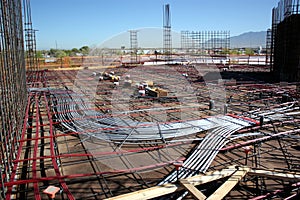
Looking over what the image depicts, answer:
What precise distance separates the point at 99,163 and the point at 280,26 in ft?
56.5

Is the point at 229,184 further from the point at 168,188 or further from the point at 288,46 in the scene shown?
the point at 288,46

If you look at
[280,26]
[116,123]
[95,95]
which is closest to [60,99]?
[95,95]

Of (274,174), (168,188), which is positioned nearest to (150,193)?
(168,188)

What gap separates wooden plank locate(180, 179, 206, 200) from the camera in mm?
3156

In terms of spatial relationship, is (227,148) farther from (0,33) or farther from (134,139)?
(0,33)

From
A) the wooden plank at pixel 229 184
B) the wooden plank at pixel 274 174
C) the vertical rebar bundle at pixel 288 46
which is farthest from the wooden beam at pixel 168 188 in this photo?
the vertical rebar bundle at pixel 288 46

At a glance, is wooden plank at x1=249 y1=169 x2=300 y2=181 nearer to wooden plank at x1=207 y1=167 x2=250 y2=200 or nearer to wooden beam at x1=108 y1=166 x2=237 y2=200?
wooden plank at x1=207 y1=167 x2=250 y2=200

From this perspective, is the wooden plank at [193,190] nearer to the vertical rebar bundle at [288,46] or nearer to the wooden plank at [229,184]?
the wooden plank at [229,184]

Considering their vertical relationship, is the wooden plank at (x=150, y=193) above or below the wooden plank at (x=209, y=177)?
below

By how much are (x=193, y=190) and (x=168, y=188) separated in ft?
1.17

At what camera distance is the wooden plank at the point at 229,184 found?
3248 millimetres

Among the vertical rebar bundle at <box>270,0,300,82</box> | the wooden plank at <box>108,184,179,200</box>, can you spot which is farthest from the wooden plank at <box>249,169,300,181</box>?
the vertical rebar bundle at <box>270,0,300,82</box>

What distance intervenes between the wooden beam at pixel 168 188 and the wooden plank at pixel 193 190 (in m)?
0.08

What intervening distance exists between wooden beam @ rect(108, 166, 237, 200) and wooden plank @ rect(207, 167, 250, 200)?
108 mm
